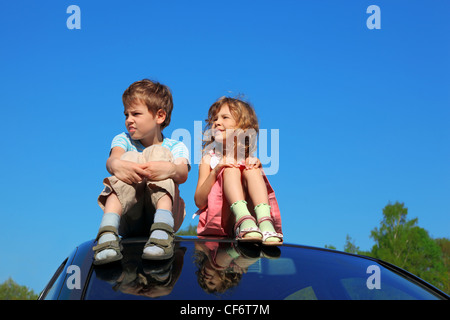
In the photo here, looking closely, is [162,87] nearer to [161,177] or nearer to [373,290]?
[161,177]

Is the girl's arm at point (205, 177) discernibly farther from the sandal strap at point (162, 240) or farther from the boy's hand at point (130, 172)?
the sandal strap at point (162, 240)

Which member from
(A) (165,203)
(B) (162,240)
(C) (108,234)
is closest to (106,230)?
(C) (108,234)

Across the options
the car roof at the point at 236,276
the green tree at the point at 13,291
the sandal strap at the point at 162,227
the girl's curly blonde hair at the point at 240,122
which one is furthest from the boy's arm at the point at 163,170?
the green tree at the point at 13,291

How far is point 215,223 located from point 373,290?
1.67 metres

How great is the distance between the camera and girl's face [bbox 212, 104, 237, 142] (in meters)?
4.52

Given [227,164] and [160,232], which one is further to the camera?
[227,164]

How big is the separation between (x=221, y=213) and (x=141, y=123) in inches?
36.8

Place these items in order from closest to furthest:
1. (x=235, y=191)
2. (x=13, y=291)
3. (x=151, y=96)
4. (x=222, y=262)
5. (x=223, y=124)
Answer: (x=222, y=262) < (x=235, y=191) < (x=151, y=96) < (x=223, y=124) < (x=13, y=291)

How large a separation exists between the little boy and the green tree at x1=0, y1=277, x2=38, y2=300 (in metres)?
56.7

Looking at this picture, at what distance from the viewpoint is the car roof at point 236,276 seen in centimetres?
225

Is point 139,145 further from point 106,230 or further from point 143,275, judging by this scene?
point 143,275

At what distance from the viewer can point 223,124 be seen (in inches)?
181
